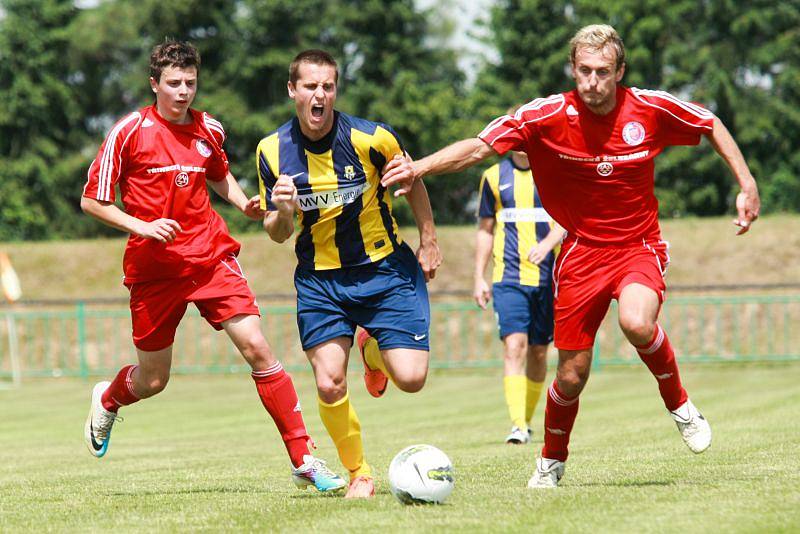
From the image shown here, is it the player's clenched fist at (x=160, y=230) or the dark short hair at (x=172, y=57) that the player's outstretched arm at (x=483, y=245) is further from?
the player's clenched fist at (x=160, y=230)

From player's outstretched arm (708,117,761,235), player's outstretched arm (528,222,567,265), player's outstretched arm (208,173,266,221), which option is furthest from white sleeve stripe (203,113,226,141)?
player's outstretched arm (528,222,567,265)

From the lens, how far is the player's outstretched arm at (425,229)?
23.5 feet

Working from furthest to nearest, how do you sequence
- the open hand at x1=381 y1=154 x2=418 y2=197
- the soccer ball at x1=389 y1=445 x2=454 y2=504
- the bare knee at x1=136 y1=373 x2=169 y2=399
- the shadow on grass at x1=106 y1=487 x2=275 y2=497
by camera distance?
1. the bare knee at x1=136 y1=373 x2=169 y2=399
2. the shadow on grass at x1=106 y1=487 x2=275 y2=497
3. the open hand at x1=381 y1=154 x2=418 y2=197
4. the soccer ball at x1=389 y1=445 x2=454 y2=504

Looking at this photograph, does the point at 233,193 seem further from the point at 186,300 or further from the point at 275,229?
the point at 275,229

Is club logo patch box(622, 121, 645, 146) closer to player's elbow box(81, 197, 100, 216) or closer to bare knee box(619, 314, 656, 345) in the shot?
bare knee box(619, 314, 656, 345)

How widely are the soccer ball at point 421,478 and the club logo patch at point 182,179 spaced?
243cm

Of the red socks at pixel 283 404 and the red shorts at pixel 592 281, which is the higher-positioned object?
the red shorts at pixel 592 281

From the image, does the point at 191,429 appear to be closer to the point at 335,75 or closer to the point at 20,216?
the point at 335,75

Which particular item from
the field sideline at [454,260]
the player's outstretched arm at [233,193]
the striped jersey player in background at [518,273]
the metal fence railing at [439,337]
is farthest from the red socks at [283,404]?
the field sideline at [454,260]

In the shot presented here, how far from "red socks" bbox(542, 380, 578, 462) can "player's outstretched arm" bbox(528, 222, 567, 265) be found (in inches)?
127

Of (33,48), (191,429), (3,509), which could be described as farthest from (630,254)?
(33,48)

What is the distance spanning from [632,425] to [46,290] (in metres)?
20.0

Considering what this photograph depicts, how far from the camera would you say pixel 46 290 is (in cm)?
2900

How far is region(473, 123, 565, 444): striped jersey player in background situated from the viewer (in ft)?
37.0
